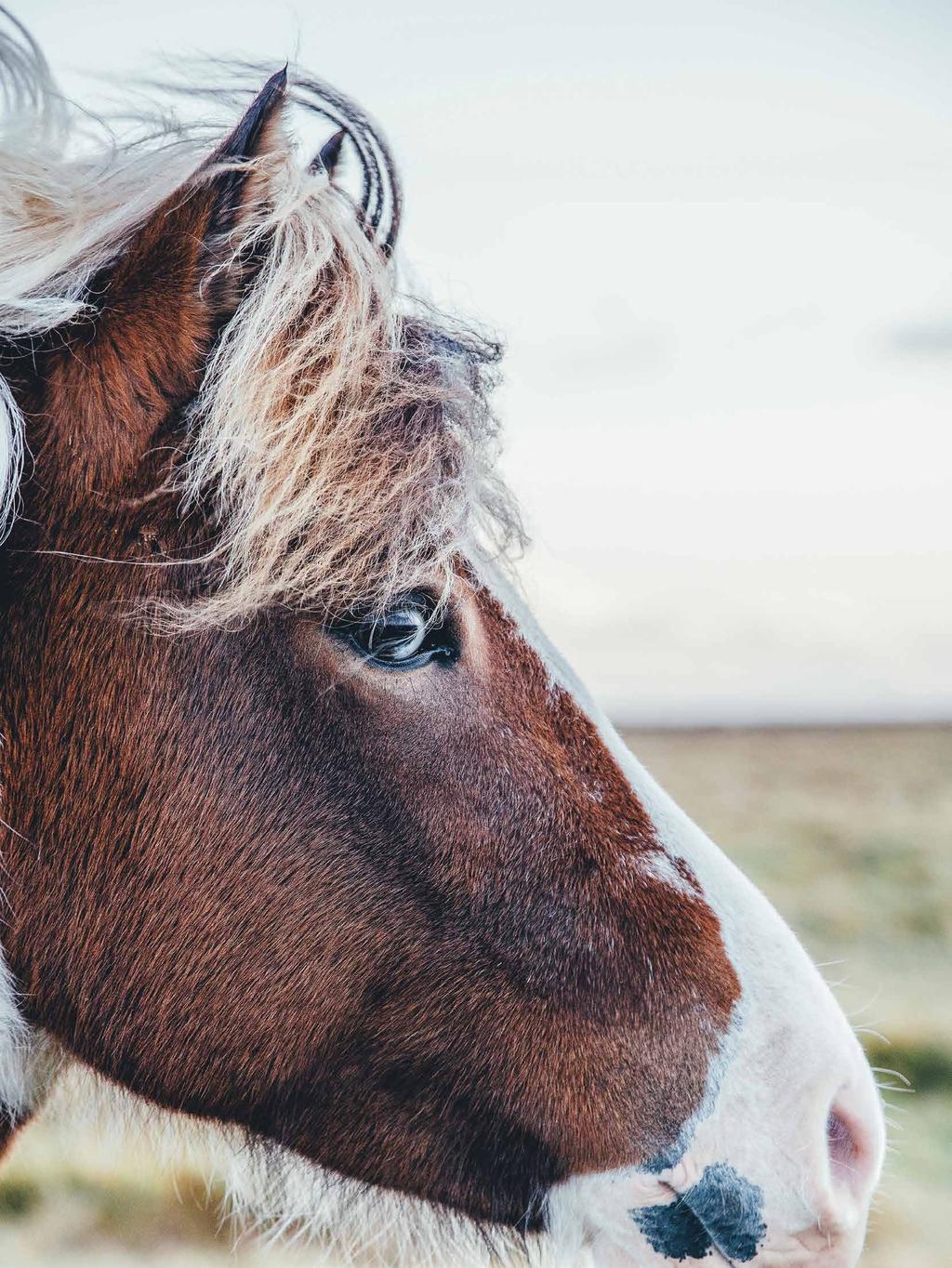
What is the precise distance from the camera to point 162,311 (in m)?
1.26

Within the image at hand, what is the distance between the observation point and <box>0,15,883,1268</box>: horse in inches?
48.9

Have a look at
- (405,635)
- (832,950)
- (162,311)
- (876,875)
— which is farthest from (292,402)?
(876,875)

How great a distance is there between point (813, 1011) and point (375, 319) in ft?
3.44

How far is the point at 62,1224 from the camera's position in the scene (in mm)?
3695

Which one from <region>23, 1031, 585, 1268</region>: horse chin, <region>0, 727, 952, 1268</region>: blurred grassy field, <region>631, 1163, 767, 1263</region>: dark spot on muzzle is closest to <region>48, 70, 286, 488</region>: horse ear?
<region>23, 1031, 585, 1268</region>: horse chin

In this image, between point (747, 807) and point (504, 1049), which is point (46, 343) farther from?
point (747, 807)

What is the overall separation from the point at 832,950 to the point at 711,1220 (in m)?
5.44

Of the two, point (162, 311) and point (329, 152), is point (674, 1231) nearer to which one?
point (162, 311)

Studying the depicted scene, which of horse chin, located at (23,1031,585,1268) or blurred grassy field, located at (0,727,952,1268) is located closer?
horse chin, located at (23,1031,585,1268)

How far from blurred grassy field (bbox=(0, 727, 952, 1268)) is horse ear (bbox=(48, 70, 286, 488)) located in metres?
1.02

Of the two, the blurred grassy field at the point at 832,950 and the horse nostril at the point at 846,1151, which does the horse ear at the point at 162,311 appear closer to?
the blurred grassy field at the point at 832,950

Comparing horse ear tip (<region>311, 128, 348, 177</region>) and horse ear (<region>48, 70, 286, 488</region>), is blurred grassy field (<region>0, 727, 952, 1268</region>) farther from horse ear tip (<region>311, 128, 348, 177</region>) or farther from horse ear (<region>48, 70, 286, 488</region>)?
horse ear tip (<region>311, 128, 348, 177</region>)

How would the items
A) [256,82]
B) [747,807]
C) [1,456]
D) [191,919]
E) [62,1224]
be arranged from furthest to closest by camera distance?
[747,807]
[62,1224]
[256,82]
[191,919]
[1,456]

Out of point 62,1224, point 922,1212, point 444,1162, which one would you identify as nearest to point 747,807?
point 922,1212
